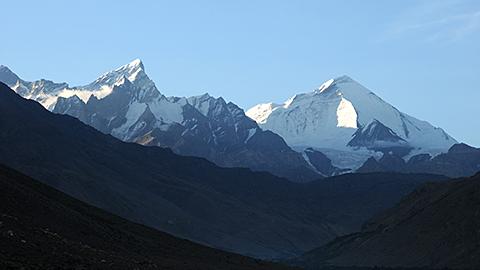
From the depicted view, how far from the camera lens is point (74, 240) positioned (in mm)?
96500

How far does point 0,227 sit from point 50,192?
40236 mm

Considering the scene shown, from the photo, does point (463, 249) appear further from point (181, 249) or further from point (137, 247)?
point (137, 247)

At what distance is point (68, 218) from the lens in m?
106

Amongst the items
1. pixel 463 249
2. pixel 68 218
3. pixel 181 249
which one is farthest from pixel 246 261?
pixel 463 249

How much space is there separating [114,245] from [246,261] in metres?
28.6

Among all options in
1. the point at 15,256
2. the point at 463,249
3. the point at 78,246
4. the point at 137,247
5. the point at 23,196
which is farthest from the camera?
the point at 463,249

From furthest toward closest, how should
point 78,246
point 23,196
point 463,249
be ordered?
point 463,249, point 23,196, point 78,246

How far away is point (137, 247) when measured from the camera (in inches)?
4350

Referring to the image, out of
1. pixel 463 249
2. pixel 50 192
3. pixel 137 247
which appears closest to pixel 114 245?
pixel 137 247

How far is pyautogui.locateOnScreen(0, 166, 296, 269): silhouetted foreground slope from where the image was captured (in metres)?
77.4

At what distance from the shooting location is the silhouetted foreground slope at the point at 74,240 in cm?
7736

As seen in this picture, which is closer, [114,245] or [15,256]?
→ [15,256]

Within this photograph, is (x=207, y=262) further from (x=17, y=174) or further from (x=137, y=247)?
(x=17, y=174)

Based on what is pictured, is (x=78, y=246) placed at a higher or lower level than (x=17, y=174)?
lower
